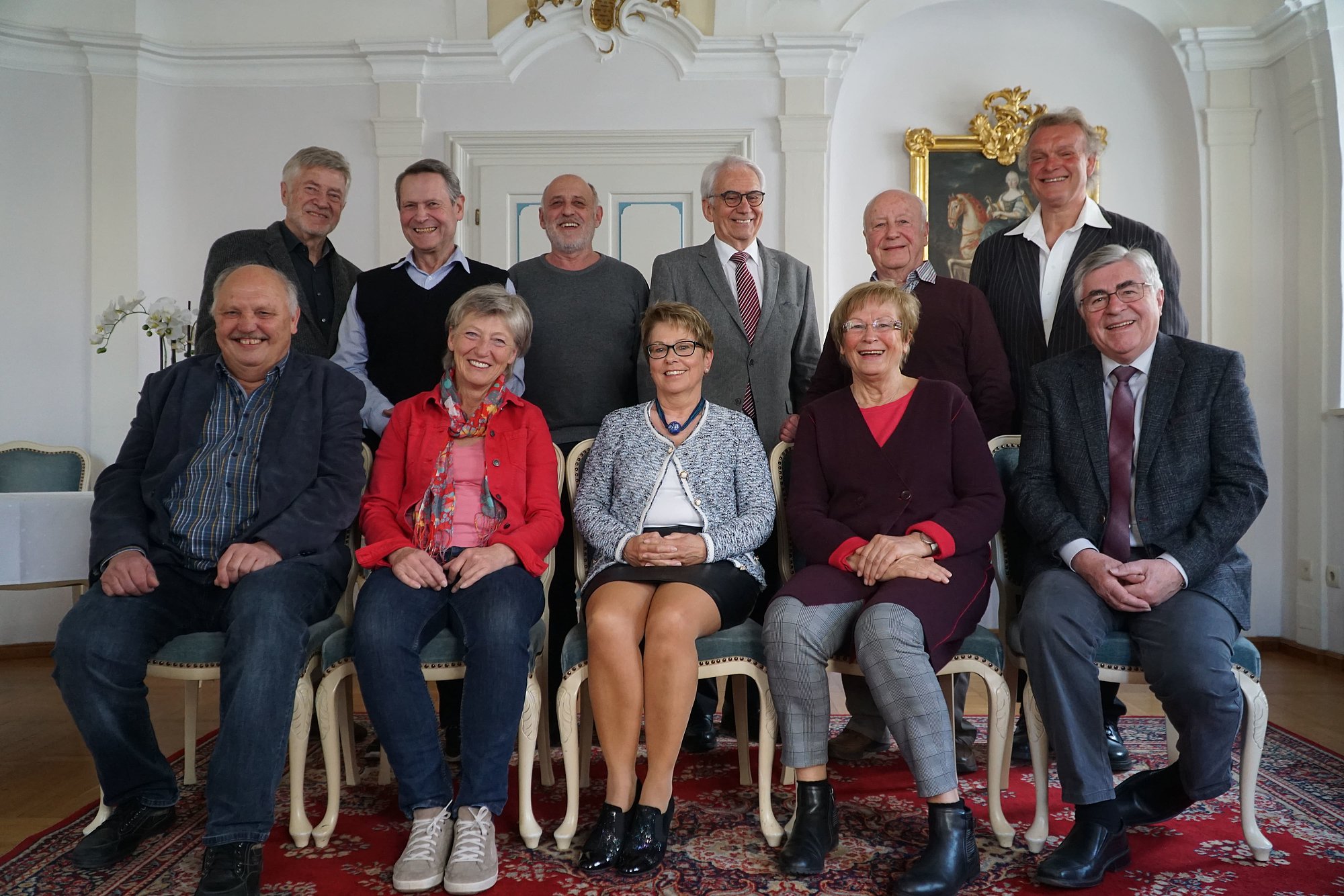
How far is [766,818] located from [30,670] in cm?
378

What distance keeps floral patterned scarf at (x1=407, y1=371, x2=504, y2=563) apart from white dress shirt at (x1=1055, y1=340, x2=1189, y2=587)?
1402 millimetres

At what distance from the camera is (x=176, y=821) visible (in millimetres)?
2410

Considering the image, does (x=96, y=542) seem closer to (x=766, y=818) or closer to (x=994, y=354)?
(x=766, y=818)

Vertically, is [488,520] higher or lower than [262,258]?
lower

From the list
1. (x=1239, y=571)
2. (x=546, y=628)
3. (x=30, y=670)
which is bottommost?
(x=30, y=670)

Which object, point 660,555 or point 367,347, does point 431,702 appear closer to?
point 660,555

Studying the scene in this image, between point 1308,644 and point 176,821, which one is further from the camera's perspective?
point 1308,644

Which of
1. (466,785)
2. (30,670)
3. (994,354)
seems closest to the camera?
(466,785)

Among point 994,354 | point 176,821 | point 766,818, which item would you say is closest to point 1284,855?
point 766,818

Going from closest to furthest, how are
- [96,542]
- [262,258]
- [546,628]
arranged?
1. [96,542]
2. [546,628]
3. [262,258]

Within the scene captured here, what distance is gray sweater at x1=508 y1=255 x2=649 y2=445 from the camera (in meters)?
2.96

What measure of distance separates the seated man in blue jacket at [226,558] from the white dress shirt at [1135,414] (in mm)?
1785

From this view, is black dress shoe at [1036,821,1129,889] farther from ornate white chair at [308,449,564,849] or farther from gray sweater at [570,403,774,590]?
ornate white chair at [308,449,564,849]

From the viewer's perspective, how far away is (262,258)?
300 cm
